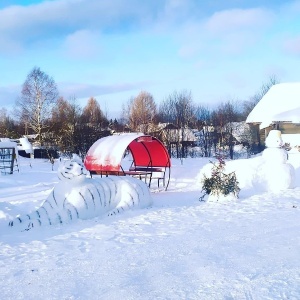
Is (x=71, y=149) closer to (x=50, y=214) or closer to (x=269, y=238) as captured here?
(x=50, y=214)

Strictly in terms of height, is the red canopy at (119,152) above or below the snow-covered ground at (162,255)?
above

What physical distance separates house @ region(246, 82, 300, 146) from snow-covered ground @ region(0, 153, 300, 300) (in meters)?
14.3

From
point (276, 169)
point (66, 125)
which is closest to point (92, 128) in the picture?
point (66, 125)

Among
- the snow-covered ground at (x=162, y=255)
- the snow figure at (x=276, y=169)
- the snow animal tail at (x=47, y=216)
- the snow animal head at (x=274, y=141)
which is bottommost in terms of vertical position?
the snow-covered ground at (x=162, y=255)

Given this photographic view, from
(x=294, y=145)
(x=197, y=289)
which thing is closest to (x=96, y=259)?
(x=197, y=289)

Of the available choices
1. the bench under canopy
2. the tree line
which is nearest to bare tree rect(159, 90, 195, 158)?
the tree line

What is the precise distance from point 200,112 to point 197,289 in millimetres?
35464

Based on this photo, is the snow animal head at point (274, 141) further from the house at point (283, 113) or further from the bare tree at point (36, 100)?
the bare tree at point (36, 100)

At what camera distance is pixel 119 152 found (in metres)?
11.5

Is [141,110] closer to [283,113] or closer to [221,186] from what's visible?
[283,113]

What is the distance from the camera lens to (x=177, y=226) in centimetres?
700

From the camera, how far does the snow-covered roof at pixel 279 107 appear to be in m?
22.4

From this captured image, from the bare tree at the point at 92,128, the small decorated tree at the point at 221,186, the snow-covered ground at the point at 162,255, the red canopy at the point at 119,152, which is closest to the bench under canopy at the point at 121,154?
the red canopy at the point at 119,152

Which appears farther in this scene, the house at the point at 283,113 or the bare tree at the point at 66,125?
the bare tree at the point at 66,125
